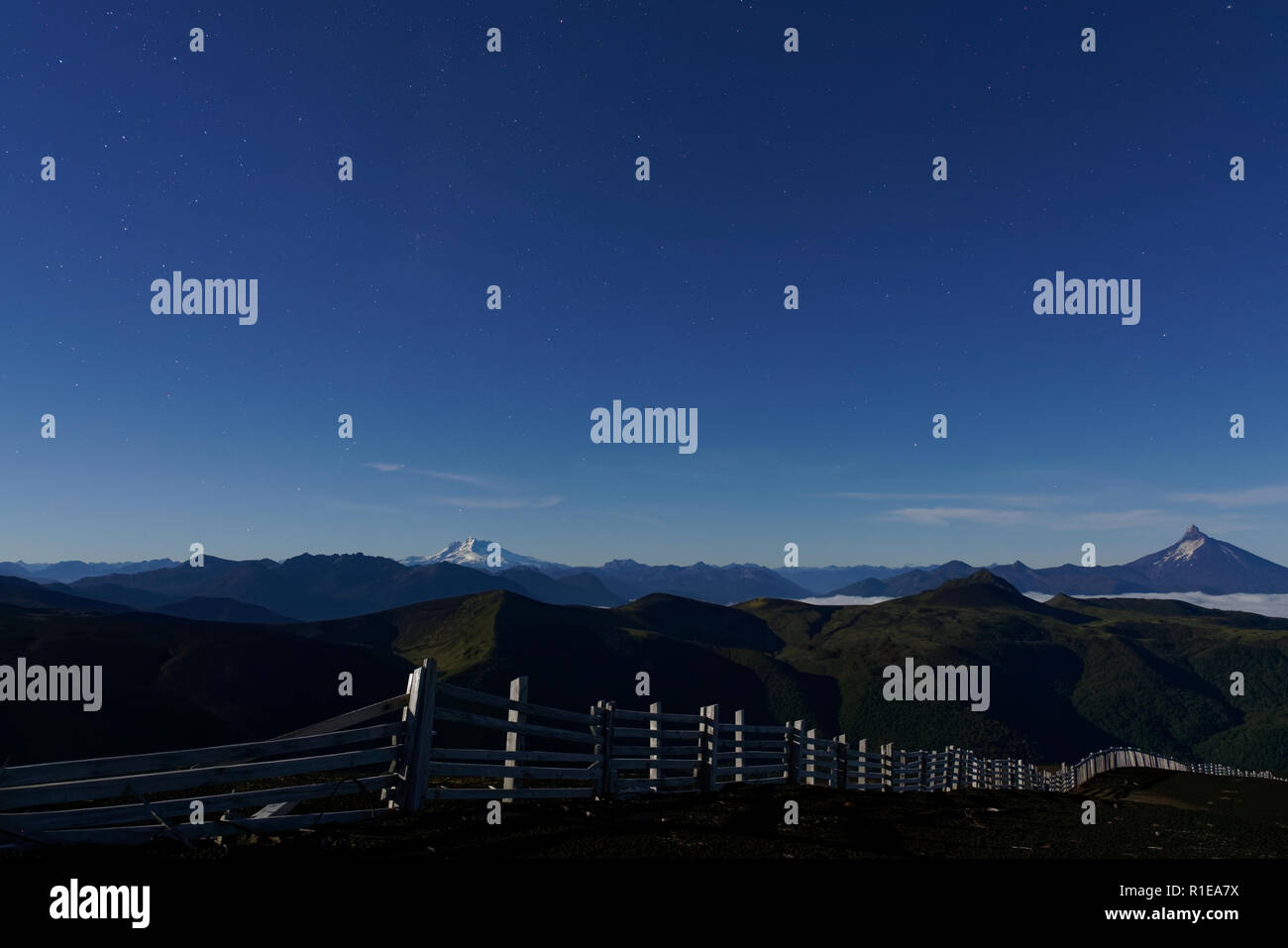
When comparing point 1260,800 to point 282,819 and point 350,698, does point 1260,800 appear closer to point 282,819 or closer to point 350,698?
point 282,819

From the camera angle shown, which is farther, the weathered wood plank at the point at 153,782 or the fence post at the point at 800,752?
the fence post at the point at 800,752

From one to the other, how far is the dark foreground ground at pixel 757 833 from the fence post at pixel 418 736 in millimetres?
404

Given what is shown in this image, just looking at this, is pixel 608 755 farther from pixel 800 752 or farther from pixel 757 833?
pixel 800 752

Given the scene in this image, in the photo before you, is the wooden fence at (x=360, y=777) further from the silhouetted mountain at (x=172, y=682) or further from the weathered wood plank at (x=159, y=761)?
the silhouetted mountain at (x=172, y=682)

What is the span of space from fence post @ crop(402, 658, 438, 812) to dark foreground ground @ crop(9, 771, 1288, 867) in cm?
40

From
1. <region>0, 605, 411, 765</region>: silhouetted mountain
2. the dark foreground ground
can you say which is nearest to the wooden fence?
the dark foreground ground

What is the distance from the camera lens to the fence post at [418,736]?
34.4 ft

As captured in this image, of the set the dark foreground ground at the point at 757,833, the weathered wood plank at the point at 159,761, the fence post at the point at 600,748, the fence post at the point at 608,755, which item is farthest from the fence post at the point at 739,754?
the weathered wood plank at the point at 159,761

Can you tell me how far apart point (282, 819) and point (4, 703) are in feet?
391

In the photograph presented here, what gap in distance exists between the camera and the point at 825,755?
2211 centimetres

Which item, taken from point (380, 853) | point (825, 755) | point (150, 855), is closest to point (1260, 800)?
point (825, 755)

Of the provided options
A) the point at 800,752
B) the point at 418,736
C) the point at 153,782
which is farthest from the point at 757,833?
the point at 800,752

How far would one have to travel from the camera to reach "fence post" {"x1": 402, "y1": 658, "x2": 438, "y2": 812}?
34.4ft
